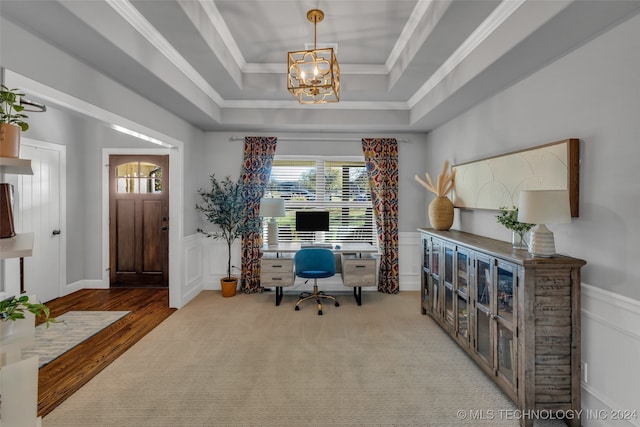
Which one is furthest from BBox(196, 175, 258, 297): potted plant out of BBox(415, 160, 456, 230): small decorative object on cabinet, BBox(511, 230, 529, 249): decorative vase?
BBox(511, 230, 529, 249): decorative vase

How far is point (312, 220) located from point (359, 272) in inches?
41.8

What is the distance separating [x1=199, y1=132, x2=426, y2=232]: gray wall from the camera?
16.5 feet

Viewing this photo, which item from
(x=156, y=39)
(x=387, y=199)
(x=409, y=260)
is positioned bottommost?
(x=409, y=260)

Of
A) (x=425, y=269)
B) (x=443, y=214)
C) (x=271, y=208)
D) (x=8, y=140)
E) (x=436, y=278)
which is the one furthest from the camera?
(x=271, y=208)

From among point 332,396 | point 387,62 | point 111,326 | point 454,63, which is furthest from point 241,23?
point 111,326

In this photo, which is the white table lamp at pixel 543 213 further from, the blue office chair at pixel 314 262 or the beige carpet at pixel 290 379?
the blue office chair at pixel 314 262

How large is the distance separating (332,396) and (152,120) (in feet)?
10.9

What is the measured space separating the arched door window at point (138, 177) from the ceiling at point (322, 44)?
1.30 m

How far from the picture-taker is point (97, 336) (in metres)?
3.37

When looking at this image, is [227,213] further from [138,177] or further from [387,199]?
[387,199]

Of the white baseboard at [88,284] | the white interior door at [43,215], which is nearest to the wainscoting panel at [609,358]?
the white interior door at [43,215]

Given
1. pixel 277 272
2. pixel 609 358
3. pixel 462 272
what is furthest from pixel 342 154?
pixel 609 358

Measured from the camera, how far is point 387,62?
12.2ft

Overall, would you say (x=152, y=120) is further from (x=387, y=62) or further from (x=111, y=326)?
(x=387, y=62)
